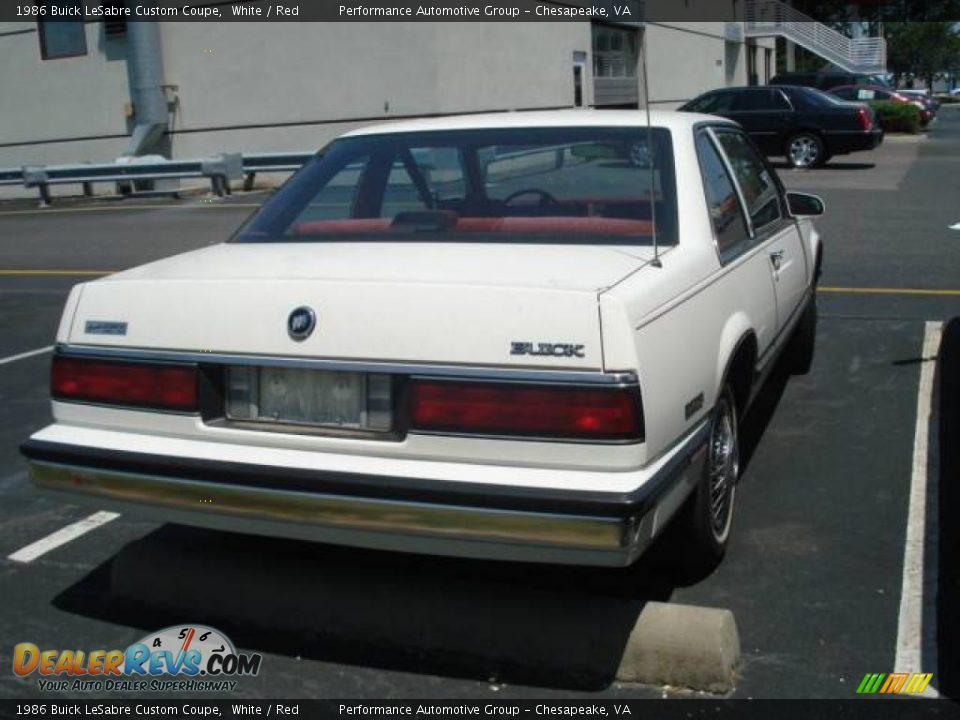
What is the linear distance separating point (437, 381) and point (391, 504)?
1.21 feet

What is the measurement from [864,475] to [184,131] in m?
21.9

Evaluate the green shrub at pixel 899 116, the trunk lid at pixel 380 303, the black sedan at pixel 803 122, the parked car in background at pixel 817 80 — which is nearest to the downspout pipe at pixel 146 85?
the black sedan at pixel 803 122

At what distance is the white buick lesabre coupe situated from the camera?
3.21m

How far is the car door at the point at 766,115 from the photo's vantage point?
21.1 meters

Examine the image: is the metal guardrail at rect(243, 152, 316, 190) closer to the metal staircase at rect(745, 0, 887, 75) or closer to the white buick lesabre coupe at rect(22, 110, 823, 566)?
the white buick lesabre coupe at rect(22, 110, 823, 566)

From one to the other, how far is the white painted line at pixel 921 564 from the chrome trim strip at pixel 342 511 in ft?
3.62

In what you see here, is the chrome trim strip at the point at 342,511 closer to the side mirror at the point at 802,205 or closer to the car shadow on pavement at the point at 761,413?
the car shadow on pavement at the point at 761,413

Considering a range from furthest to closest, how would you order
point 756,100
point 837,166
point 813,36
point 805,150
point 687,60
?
point 813,36 < point 687,60 < point 837,166 < point 756,100 < point 805,150

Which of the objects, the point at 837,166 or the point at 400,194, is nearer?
the point at 400,194

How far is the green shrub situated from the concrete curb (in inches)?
1163

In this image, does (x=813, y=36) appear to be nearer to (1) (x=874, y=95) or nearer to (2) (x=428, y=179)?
(1) (x=874, y=95)

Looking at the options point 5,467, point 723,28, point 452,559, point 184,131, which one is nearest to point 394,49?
point 184,131

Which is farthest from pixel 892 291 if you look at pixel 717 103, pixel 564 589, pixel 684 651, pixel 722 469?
pixel 717 103

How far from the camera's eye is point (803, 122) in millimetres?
20859
